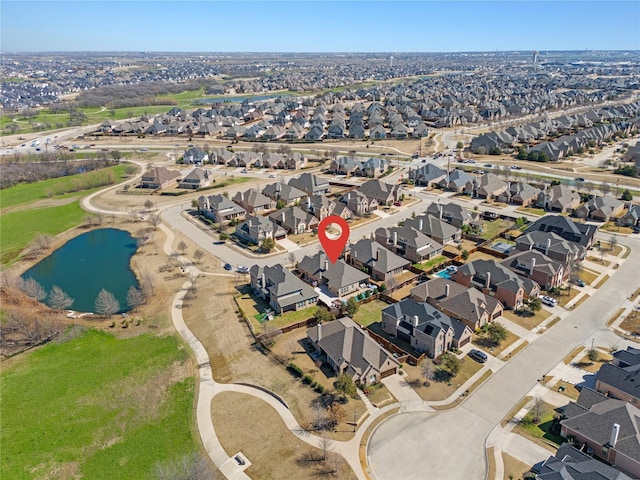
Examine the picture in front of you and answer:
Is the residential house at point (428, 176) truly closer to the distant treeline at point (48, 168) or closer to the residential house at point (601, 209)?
the residential house at point (601, 209)

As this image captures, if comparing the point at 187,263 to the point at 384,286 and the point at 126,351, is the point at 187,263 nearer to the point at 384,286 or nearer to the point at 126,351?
the point at 126,351

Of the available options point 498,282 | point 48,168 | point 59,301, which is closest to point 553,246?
point 498,282

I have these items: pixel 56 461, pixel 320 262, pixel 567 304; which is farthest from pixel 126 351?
pixel 567 304

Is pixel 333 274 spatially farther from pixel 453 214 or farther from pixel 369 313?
pixel 453 214

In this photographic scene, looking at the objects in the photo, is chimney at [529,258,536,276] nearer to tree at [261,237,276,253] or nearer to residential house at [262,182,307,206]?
tree at [261,237,276,253]

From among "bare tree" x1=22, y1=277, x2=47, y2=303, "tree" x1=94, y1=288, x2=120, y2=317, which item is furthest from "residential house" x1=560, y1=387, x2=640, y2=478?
"bare tree" x1=22, y1=277, x2=47, y2=303

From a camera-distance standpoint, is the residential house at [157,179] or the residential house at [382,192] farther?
the residential house at [157,179]

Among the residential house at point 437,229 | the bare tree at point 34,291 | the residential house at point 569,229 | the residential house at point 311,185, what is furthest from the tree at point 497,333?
the bare tree at point 34,291
